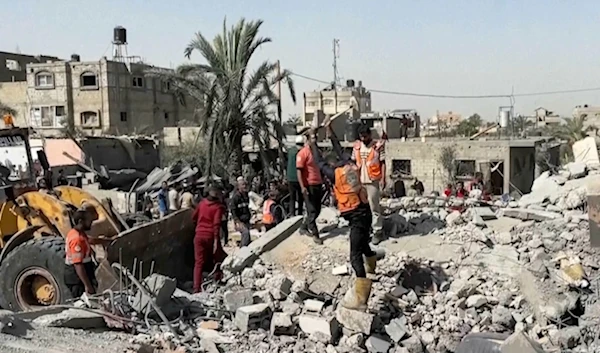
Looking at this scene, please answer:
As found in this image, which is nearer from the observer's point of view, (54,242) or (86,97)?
(54,242)

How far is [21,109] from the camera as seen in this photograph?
41375mm

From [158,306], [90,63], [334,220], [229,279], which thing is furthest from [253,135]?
[90,63]

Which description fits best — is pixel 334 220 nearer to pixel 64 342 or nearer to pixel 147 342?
pixel 147 342

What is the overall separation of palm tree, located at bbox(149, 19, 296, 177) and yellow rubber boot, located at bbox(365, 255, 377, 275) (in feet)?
39.9

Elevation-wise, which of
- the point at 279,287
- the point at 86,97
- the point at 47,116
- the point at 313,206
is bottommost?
the point at 279,287

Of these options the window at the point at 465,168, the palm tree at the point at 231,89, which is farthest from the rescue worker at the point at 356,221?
the window at the point at 465,168

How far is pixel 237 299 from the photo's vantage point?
7.27 metres

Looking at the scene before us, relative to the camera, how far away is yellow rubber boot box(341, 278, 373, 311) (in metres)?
6.81

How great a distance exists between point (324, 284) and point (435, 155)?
18485mm

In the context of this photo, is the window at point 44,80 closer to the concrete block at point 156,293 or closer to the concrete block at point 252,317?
the concrete block at point 156,293

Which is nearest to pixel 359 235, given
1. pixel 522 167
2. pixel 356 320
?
pixel 356 320

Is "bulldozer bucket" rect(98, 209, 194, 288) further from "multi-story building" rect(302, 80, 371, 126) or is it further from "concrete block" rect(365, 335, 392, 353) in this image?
→ "multi-story building" rect(302, 80, 371, 126)

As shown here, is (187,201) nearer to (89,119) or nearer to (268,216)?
(268,216)

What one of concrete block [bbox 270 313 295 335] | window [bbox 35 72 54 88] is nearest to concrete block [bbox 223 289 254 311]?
concrete block [bbox 270 313 295 335]
